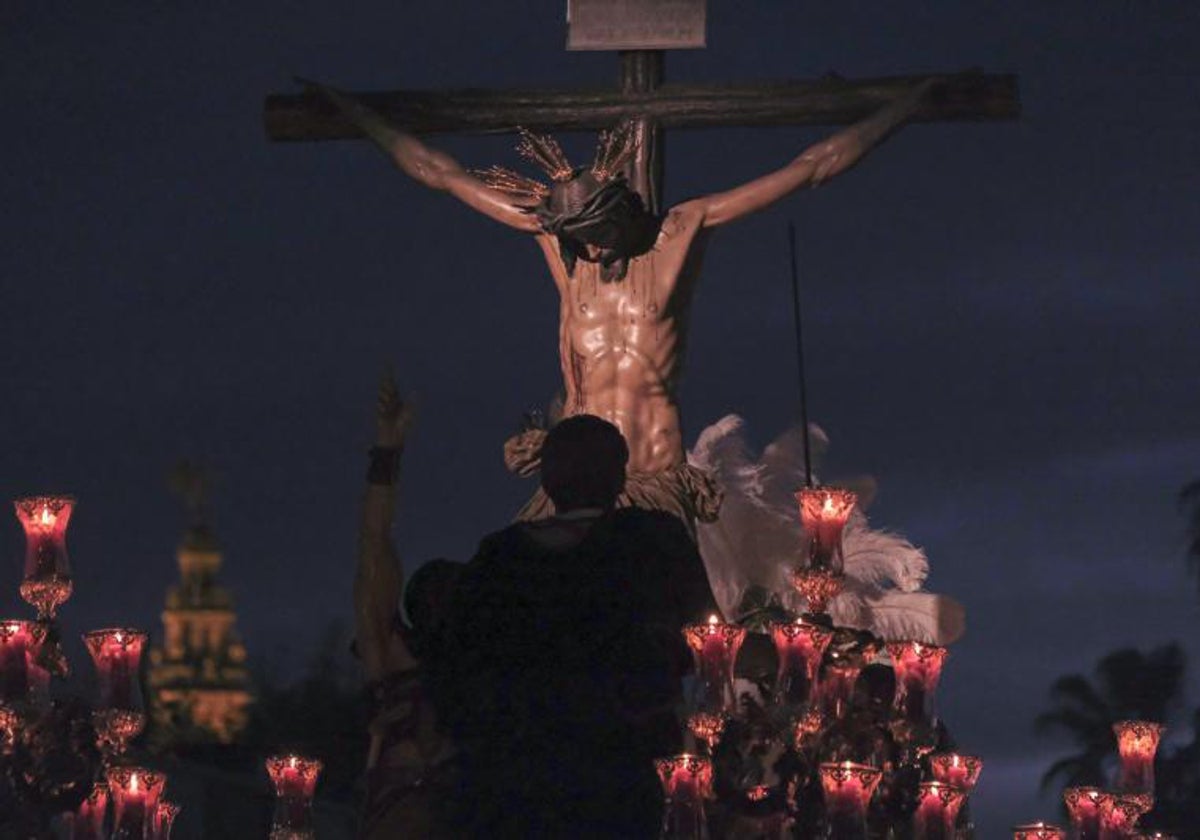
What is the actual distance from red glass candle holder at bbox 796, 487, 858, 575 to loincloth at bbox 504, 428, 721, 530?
1417 mm

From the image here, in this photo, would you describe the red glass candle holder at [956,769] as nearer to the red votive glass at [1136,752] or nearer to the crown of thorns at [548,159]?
the red votive glass at [1136,752]

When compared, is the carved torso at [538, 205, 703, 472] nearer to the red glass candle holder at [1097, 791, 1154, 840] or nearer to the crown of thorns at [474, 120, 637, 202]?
the crown of thorns at [474, 120, 637, 202]

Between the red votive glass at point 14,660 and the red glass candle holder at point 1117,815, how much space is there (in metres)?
3.18

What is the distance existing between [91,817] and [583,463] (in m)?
2.97

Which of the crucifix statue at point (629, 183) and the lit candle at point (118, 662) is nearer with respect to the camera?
the lit candle at point (118, 662)

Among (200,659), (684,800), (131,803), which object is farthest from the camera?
(200,659)

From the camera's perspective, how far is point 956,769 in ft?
37.6

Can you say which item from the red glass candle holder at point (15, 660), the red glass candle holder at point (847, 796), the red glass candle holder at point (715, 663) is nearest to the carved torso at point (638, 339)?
the red glass candle holder at point (715, 663)

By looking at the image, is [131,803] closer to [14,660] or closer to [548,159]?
[14,660]

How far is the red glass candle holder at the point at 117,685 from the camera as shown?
11078mm

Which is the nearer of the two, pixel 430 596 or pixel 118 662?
pixel 430 596

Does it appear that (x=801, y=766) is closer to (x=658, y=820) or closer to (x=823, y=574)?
(x=823, y=574)

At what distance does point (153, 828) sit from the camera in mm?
10781

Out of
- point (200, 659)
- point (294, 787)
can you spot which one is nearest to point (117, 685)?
point (294, 787)
